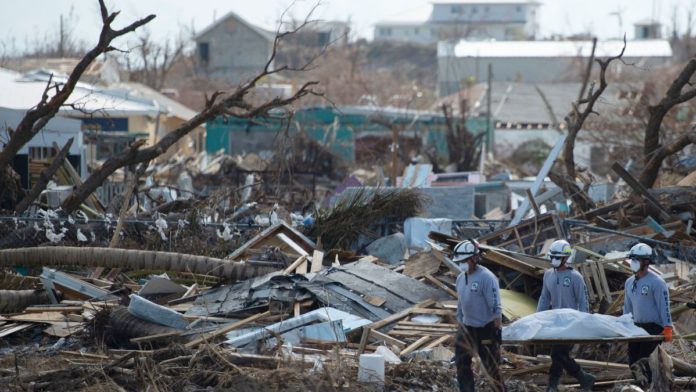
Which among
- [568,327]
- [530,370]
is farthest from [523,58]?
[568,327]

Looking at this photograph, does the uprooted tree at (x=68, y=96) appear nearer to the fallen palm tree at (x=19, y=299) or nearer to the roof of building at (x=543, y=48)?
the fallen palm tree at (x=19, y=299)

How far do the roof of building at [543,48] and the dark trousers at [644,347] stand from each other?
6282 centimetres

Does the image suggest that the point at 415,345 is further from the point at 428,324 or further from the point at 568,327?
the point at 568,327

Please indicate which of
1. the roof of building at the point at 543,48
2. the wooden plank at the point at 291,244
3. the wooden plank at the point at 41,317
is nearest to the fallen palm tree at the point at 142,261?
the wooden plank at the point at 291,244

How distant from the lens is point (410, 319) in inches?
474

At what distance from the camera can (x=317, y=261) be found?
14.3 metres

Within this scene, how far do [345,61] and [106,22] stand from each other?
6382cm

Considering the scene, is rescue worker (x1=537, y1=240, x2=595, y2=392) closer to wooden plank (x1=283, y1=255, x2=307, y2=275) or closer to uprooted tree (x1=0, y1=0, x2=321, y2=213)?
wooden plank (x1=283, y1=255, x2=307, y2=275)

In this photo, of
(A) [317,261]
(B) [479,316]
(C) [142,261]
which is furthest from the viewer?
(A) [317,261]

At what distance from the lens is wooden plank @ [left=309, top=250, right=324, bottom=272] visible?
14047mm

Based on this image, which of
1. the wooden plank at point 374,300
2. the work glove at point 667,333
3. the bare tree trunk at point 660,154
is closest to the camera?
the work glove at point 667,333

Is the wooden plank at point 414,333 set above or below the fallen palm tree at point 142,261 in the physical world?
below

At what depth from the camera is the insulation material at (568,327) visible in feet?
30.5

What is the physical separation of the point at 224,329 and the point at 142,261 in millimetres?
3152
